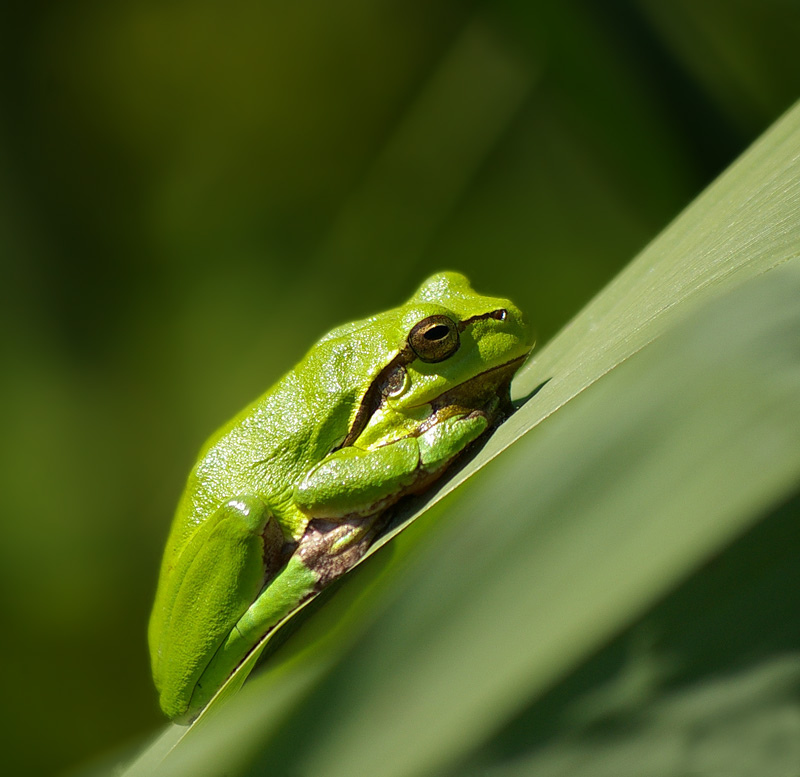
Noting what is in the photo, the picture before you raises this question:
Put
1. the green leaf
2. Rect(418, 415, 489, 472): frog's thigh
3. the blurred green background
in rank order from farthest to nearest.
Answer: the blurred green background, Rect(418, 415, 489, 472): frog's thigh, the green leaf

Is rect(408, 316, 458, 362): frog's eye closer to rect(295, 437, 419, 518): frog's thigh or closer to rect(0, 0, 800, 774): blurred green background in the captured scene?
rect(295, 437, 419, 518): frog's thigh

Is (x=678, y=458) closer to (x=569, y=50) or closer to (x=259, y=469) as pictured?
(x=259, y=469)

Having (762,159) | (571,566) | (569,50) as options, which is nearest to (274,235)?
(569,50)

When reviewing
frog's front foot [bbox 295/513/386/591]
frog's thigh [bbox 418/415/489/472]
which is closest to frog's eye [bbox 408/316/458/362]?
frog's thigh [bbox 418/415/489/472]

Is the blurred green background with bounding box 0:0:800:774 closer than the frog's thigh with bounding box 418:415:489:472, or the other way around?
the frog's thigh with bounding box 418:415:489:472

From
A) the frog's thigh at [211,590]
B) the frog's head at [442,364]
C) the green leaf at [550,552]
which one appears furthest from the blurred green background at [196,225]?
the green leaf at [550,552]

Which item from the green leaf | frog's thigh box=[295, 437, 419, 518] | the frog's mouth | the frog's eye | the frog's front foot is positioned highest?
the green leaf
